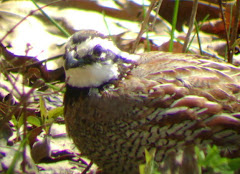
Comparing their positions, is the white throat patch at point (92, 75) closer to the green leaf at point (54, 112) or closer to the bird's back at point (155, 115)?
the bird's back at point (155, 115)

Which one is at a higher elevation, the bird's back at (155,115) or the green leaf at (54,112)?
the bird's back at (155,115)

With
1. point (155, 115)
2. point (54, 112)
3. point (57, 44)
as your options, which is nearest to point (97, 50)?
point (155, 115)

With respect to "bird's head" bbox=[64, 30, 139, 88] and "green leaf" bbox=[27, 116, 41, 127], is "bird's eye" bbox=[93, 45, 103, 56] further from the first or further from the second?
"green leaf" bbox=[27, 116, 41, 127]

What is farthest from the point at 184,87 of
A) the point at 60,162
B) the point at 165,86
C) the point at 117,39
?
the point at 117,39

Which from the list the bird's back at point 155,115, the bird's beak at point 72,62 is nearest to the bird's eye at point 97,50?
the bird's beak at point 72,62

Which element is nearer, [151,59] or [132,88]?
[132,88]

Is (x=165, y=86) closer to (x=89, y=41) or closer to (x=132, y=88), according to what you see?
(x=132, y=88)

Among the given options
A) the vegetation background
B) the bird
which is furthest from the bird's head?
the vegetation background
